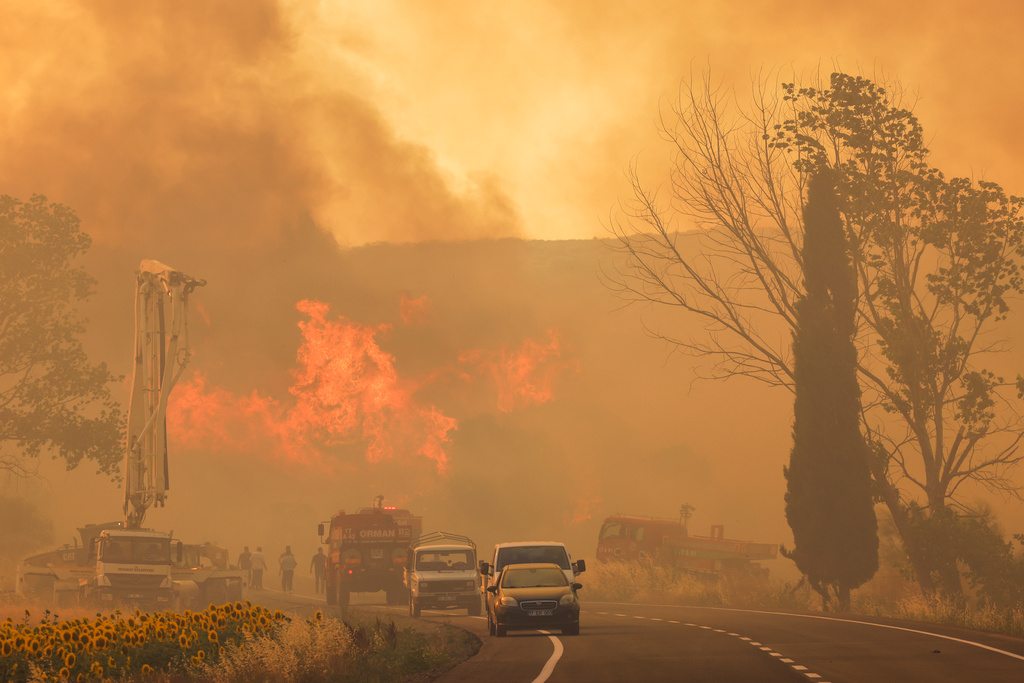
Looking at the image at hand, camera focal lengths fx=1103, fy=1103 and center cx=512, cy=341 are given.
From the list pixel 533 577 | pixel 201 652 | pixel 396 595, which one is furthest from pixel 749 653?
pixel 396 595

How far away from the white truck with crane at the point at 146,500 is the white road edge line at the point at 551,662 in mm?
12508

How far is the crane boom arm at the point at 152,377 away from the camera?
3100 cm

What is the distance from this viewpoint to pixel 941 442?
109 ft

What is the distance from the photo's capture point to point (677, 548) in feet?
147

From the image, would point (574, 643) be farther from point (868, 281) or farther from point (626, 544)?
point (626, 544)

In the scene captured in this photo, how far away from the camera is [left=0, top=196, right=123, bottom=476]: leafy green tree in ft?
128

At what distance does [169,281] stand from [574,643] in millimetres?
17375

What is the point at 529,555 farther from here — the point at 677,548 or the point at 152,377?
the point at 677,548

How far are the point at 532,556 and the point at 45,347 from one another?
857 inches

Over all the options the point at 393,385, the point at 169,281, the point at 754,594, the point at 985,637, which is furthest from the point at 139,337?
the point at 393,385

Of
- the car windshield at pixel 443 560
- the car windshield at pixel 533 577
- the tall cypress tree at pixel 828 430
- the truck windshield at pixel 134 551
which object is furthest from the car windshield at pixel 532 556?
the truck windshield at pixel 134 551

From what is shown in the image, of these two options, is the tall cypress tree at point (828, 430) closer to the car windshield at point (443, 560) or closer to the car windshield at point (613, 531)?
the car windshield at point (443, 560)

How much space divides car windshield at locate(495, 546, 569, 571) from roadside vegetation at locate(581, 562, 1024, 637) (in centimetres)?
869

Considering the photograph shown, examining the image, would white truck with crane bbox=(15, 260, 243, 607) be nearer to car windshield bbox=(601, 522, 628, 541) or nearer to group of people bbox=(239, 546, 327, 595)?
group of people bbox=(239, 546, 327, 595)
